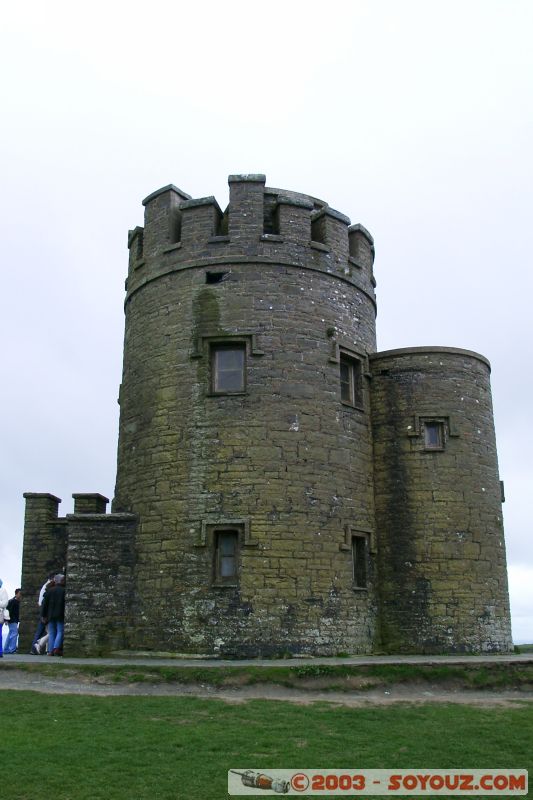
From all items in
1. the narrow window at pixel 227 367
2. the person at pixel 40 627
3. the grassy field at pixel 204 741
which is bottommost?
the grassy field at pixel 204 741

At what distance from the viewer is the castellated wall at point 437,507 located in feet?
53.4

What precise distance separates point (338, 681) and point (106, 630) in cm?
514

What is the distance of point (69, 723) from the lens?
31.3 ft

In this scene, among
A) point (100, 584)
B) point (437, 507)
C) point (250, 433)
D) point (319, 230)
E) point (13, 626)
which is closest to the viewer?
point (250, 433)

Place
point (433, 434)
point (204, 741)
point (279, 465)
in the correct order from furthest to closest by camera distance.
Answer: point (433, 434) < point (279, 465) < point (204, 741)

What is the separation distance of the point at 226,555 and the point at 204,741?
6.19 m

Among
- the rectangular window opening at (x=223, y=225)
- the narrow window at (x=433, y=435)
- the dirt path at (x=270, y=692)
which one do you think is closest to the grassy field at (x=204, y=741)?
the dirt path at (x=270, y=692)

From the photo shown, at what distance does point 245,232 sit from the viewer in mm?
16422

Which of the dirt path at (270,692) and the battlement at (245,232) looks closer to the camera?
the dirt path at (270,692)

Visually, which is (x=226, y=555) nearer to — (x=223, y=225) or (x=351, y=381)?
(x=351, y=381)

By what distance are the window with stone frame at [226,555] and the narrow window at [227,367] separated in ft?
9.07

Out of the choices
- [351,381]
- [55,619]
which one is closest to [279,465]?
[351,381]

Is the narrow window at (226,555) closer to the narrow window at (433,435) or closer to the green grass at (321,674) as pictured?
the green grass at (321,674)

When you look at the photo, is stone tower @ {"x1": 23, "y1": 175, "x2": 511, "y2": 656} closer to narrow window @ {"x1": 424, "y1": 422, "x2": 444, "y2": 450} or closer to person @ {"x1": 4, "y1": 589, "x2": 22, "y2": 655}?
narrow window @ {"x1": 424, "y1": 422, "x2": 444, "y2": 450}
